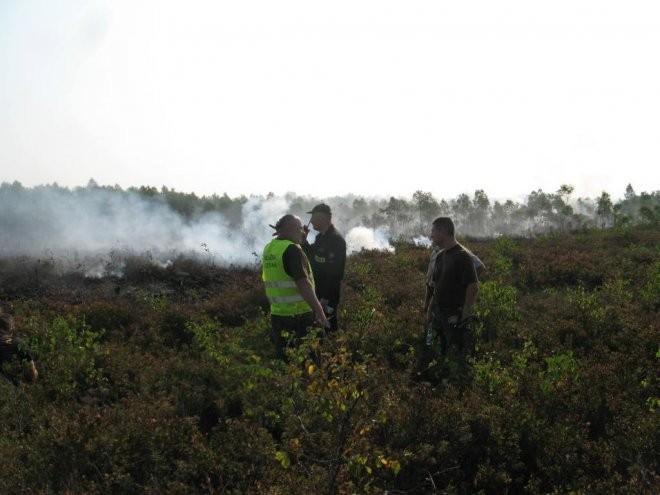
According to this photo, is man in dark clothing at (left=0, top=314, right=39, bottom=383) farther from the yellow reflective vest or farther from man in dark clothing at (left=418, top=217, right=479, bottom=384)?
man in dark clothing at (left=418, top=217, right=479, bottom=384)

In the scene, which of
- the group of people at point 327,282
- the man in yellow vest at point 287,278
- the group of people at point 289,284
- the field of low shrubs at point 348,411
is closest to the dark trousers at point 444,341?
the group of people at point 327,282

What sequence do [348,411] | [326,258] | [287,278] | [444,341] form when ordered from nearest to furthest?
1. [348,411]
2. [287,278]
3. [444,341]
4. [326,258]

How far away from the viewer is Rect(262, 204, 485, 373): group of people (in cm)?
434

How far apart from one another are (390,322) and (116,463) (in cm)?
439

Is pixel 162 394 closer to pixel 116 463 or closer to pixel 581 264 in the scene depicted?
pixel 116 463

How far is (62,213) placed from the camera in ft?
65.4

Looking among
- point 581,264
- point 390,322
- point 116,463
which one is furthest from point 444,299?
point 581,264

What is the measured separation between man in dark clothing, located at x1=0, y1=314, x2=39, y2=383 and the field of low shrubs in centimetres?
14

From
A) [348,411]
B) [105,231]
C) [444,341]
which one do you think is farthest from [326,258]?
[105,231]

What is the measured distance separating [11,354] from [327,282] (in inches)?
150

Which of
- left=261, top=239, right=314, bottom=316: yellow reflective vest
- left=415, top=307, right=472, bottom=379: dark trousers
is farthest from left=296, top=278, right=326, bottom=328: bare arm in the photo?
left=415, top=307, right=472, bottom=379: dark trousers

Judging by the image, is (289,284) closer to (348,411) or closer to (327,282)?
(327,282)

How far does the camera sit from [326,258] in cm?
575

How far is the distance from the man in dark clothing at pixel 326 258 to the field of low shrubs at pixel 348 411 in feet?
2.95
